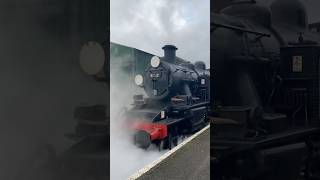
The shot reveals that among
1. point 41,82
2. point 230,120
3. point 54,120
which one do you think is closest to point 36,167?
point 54,120

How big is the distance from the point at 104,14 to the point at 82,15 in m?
0.11

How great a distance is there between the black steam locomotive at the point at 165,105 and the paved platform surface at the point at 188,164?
13 centimetres

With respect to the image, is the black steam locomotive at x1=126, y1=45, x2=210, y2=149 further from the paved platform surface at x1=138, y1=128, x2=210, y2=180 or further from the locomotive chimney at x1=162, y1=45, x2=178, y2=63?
the paved platform surface at x1=138, y1=128, x2=210, y2=180

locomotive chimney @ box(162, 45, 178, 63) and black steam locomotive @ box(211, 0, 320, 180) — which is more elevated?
locomotive chimney @ box(162, 45, 178, 63)

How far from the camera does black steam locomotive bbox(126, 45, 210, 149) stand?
2438 mm

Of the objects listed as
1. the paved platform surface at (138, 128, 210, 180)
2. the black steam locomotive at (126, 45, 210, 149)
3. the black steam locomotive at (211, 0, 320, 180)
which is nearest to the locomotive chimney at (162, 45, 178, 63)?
the black steam locomotive at (126, 45, 210, 149)


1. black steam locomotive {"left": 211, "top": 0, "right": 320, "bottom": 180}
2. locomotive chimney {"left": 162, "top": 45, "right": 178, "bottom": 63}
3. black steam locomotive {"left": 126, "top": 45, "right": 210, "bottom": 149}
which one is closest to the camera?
black steam locomotive {"left": 211, "top": 0, "right": 320, "bottom": 180}

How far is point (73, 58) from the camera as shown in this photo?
1.93 metres

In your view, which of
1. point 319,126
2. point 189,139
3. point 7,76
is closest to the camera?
point 319,126

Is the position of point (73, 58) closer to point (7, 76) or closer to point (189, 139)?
point (7, 76)

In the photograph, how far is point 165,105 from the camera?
273 centimetres

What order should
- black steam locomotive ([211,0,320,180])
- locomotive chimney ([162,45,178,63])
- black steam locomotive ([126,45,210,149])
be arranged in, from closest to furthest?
black steam locomotive ([211,0,320,180]), locomotive chimney ([162,45,178,63]), black steam locomotive ([126,45,210,149])

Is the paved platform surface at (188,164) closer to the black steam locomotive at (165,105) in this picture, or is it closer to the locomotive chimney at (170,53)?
the black steam locomotive at (165,105)

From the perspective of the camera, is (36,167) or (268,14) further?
(36,167)
